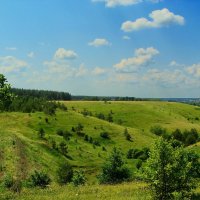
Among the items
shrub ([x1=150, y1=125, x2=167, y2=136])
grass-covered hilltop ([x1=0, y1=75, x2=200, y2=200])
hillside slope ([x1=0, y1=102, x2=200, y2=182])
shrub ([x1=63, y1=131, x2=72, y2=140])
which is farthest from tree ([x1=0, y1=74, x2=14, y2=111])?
shrub ([x1=150, y1=125, x2=167, y2=136])

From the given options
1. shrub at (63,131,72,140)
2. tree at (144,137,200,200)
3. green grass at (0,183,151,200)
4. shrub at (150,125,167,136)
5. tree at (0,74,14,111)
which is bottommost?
shrub at (150,125,167,136)

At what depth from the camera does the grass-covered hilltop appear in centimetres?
2512

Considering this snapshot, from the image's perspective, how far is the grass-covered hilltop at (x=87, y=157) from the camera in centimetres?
2512

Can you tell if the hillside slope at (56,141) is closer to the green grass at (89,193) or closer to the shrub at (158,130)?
the shrub at (158,130)

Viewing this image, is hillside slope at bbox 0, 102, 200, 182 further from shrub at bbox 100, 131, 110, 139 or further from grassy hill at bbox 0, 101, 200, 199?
shrub at bbox 100, 131, 110, 139

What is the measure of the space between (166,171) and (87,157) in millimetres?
82570

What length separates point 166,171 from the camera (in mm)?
24359

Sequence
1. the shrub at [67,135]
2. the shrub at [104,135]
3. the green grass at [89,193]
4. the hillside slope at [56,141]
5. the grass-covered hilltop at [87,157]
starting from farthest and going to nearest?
the shrub at [104,135] < the shrub at [67,135] < the hillside slope at [56,141] < the green grass at [89,193] < the grass-covered hilltop at [87,157]

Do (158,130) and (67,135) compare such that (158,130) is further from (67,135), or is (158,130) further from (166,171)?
(166,171)

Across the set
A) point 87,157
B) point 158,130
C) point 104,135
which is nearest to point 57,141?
point 87,157

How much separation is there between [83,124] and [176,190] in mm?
124770

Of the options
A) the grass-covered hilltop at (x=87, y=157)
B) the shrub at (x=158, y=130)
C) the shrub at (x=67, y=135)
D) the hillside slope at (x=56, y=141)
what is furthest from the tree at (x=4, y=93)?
the shrub at (x=158, y=130)

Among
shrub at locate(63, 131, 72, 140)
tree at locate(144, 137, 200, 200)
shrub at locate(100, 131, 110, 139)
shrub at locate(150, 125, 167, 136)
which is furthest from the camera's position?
shrub at locate(150, 125, 167, 136)

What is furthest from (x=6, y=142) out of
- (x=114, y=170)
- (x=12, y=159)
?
(x=114, y=170)
